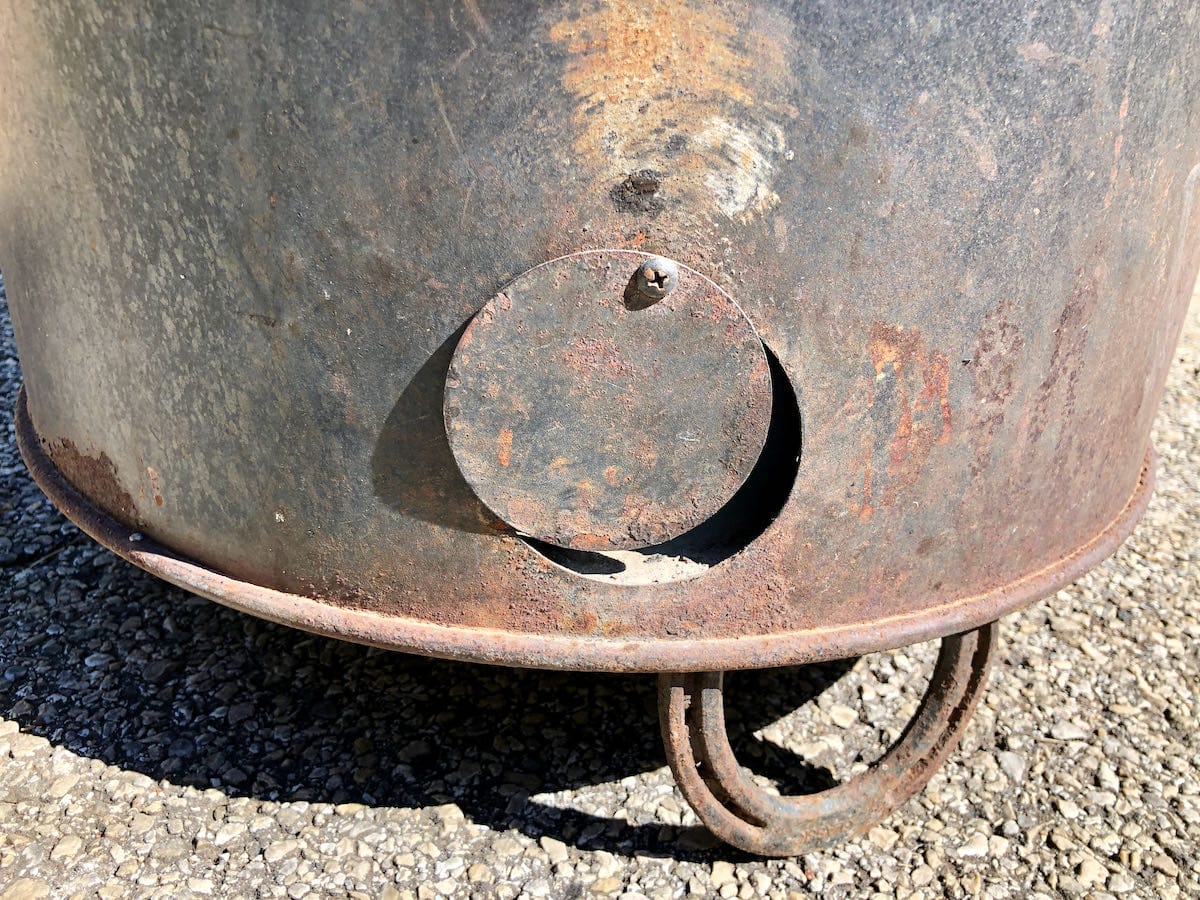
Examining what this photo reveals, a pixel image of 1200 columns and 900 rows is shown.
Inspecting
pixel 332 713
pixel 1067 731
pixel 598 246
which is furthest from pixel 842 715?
pixel 598 246

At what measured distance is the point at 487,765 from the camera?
2127 millimetres

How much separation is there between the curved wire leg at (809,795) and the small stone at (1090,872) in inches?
11.8

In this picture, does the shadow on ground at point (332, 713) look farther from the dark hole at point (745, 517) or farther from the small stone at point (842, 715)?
the dark hole at point (745, 517)

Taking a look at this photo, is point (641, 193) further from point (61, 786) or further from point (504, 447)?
point (61, 786)

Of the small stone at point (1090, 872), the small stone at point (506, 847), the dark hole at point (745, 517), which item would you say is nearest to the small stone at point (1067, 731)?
the small stone at point (1090, 872)

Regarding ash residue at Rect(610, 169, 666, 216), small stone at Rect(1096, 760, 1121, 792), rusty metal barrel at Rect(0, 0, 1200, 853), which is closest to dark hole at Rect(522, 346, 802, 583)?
rusty metal barrel at Rect(0, 0, 1200, 853)

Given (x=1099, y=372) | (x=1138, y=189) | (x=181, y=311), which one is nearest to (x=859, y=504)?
(x=1099, y=372)

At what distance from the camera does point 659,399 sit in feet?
4.85

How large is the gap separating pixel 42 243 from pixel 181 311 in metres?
0.38

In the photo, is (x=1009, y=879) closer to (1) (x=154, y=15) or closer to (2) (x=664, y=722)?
(2) (x=664, y=722)

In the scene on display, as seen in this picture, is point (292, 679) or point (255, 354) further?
point (292, 679)

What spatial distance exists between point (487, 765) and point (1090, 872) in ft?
3.56

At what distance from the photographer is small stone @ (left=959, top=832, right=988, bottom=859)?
200 centimetres

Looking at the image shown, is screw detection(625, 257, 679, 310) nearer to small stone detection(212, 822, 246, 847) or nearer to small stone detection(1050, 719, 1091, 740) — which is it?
small stone detection(212, 822, 246, 847)
